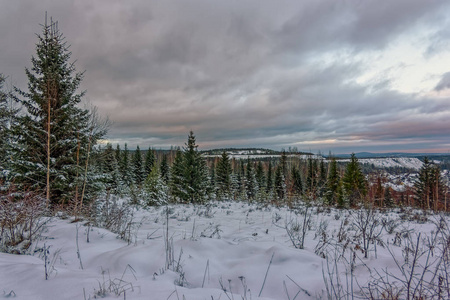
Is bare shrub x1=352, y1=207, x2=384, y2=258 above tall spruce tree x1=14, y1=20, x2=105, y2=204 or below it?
below

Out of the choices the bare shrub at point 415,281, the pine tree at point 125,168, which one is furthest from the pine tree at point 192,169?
the pine tree at point 125,168

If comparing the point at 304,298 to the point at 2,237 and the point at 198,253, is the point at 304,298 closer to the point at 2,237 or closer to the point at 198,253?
the point at 198,253

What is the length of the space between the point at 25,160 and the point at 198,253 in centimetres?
1180

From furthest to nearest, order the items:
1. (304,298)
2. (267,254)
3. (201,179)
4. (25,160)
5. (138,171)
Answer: (138,171) → (201,179) → (25,160) → (267,254) → (304,298)

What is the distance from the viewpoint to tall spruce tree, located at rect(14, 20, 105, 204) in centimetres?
1003

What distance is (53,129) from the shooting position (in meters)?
10.9

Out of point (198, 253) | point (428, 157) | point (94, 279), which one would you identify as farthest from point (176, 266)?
point (428, 157)

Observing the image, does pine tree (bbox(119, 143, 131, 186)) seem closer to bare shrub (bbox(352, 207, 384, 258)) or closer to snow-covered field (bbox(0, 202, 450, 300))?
snow-covered field (bbox(0, 202, 450, 300))

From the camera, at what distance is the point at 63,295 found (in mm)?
1610

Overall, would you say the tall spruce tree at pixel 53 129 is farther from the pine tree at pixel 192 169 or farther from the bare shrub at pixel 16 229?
the pine tree at pixel 192 169

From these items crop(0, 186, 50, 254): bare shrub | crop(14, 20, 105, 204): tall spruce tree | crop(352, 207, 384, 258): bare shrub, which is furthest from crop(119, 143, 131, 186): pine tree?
crop(352, 207, 384, 258): bare shrub

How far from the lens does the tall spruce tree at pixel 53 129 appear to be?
10.0 metres

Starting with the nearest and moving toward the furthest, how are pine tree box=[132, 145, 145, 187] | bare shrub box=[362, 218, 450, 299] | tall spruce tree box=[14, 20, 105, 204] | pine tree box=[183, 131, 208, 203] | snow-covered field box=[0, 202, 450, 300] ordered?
1. bare shrub box=[362, 218, 450, 299]
2. snow-covered field box=[0, 202, 450, 300]
3. tall spruce tree box=[14, 20, 105, 204]
4. pine tree box=[183, 131, 208, 203]
5. pine tree box=[132, 145, 145, 187]

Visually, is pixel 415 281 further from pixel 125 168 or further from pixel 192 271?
pixel 125 168
